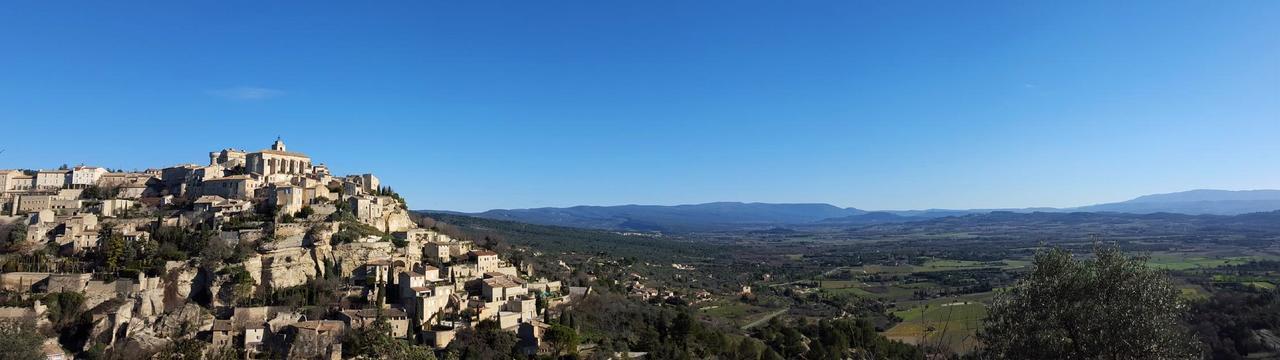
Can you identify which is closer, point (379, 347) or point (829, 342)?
point (379, 347)

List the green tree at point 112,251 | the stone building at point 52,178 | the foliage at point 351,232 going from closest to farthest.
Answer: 1. the green tree at point 112,251
2. the foliage at point 351,232
3. the stone building at point 52,178

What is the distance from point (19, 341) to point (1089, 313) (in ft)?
122

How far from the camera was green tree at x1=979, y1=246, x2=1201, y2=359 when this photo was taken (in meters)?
15.3

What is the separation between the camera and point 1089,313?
15.7 m

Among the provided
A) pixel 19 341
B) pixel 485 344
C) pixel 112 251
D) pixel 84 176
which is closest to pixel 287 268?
pixel 112 251

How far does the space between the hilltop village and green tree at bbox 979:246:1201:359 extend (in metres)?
24.5

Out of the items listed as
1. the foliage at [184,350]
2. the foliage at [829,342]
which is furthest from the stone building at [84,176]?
the foliage at [829,342]

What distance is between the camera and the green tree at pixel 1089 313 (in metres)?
15.3

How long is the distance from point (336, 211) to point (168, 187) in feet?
48.4

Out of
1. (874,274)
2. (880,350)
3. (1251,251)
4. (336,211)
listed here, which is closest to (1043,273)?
(880,350)

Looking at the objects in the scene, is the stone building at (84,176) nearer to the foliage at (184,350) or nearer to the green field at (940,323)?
the foliage at (184,350)

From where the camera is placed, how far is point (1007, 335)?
1644cm

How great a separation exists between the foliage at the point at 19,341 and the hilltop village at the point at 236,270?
1.14 m

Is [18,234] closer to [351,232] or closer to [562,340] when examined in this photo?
[351,232]
